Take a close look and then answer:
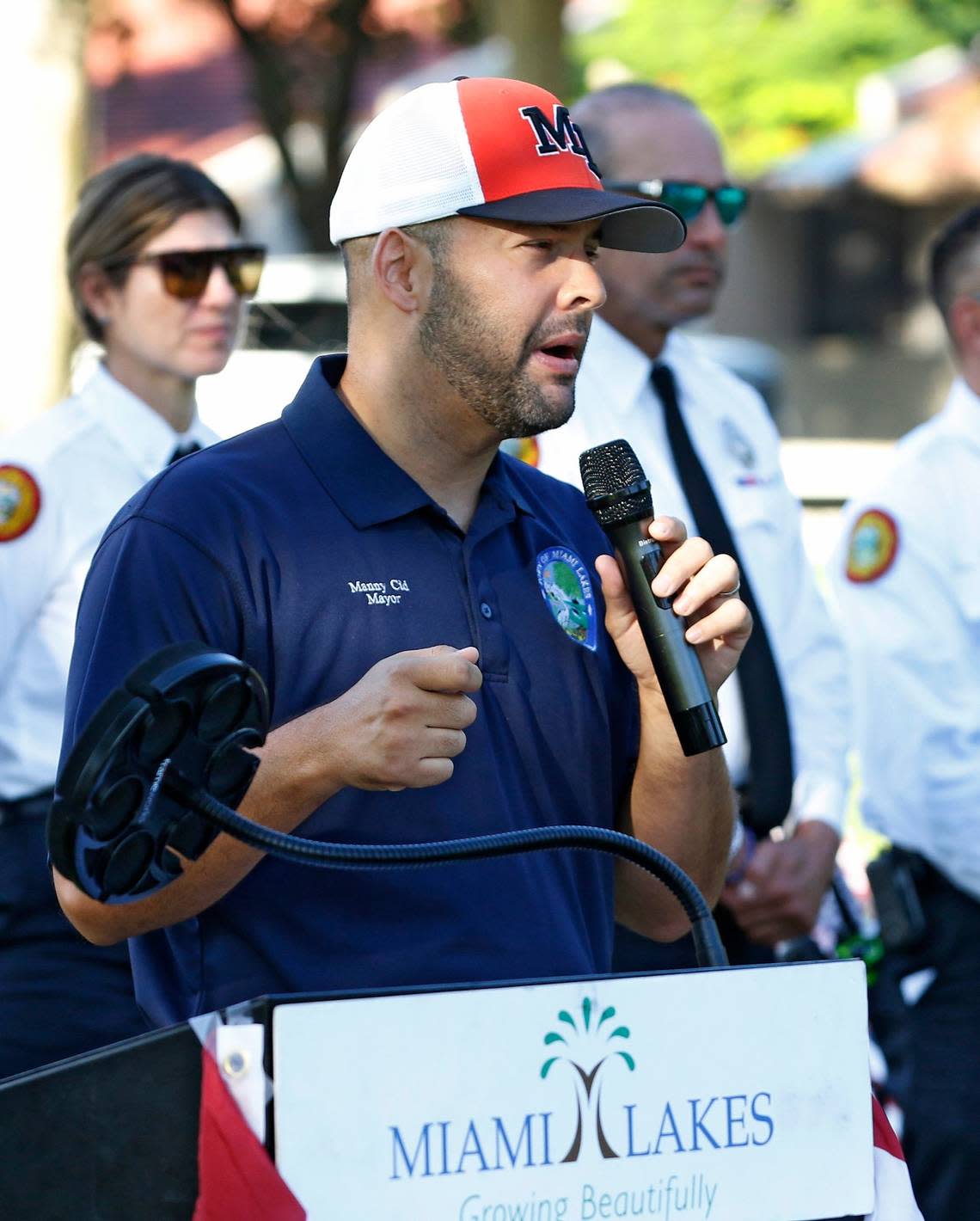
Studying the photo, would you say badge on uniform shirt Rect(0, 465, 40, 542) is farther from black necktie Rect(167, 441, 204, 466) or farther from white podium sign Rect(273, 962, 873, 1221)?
white podium sign Rect(273, 962, 873, 1221)

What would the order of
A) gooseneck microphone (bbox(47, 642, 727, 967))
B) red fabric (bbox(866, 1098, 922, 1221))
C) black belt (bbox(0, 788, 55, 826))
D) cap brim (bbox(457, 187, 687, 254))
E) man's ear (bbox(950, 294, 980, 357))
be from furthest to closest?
man's ear (bbox(950, 294, 980, 357)) < black belt (bbox(0, 788, 55, 826)) < cap brim (bbox(457, 187, 687, 254)) < red fabric (bbox(866, 1098, 922, 1221)) < gooseneck microphone (bbox(47, 642, 727, 967))

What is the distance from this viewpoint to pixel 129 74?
2117 cm

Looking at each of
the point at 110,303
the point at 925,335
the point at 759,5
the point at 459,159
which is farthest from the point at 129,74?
the point at 459,159

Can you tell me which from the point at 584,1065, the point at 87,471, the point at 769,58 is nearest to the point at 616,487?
the point at 584,1065

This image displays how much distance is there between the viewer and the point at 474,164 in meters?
2.29

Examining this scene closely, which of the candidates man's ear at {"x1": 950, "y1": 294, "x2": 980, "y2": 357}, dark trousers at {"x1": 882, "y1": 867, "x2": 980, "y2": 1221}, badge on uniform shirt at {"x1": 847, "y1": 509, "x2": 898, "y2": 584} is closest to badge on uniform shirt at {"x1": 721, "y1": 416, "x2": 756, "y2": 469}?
badge on uniform shirt at {"x1": 847, "y1": 509, "x2": 898, "y2": 584}

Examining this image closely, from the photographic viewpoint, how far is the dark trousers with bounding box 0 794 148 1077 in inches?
129

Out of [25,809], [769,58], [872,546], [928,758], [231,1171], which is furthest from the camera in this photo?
[769,58]

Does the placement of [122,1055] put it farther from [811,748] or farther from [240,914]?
[811,748]

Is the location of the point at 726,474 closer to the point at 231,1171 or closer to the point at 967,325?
the point at 967,325

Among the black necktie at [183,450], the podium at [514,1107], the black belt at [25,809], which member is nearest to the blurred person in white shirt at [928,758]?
the black necktie at [183,450]

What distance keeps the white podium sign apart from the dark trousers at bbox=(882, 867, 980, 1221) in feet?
6.94

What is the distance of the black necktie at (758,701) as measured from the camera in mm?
3660

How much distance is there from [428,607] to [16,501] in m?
1.56
